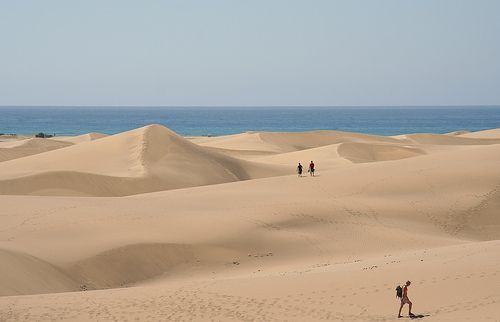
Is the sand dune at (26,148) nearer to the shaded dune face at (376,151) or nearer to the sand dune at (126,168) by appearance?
the sand dune at (126,168)

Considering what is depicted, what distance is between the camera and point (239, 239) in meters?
19.8

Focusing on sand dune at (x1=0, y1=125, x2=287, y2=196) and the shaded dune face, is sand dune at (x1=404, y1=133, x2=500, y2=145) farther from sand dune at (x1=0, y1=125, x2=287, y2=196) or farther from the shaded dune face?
sand dune at (x1=0, y1=125, x2=287, y2=196)

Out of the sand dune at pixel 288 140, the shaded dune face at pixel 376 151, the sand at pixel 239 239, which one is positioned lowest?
the sand dune at pixel 288 140

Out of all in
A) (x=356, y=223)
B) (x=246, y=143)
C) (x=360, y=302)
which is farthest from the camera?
(x=246, y=143)

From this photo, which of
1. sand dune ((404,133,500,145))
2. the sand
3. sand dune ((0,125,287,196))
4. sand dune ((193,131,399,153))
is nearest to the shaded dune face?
sand dune ((0,125,287,196))

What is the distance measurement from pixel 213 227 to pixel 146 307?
7990mm

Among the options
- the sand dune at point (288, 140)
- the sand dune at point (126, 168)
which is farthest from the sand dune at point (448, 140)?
the sand dune at point (126, 168)

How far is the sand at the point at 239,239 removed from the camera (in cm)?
1261

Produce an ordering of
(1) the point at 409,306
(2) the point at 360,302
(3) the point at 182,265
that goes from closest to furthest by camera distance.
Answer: (1) the point at 409,306 < (2) the point at 360,302 < (3) the point at 182,265

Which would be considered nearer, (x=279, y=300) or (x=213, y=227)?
(x=279, y=300)

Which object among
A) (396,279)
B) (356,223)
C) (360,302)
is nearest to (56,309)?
(360,302)

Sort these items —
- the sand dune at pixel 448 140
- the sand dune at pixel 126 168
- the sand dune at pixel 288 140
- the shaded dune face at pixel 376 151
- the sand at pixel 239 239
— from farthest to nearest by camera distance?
the sand dune at pixel 448 140 < the sand dune at pixel 288 140 < the shaded dune face at pixel 376 151 < the sand dune at pixel 126 168 < the sand at pixel 239 239

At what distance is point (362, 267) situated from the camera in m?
15.4

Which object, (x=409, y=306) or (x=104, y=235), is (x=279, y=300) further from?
(x=104, y=235)
